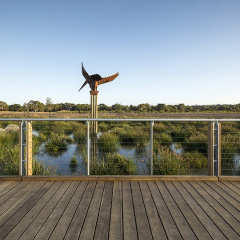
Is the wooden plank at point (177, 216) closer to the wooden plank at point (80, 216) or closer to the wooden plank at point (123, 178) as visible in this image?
the wooden plank at point (123, 178)

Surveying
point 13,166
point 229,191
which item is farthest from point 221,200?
point 13,166

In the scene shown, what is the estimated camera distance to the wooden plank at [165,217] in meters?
1.45

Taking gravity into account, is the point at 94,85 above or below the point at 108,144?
above

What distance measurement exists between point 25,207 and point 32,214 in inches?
7.5

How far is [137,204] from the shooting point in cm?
194

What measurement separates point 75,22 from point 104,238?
30.9ft

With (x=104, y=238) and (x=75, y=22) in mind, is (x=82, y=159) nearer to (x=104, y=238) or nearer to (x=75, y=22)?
(x=104, y=238)

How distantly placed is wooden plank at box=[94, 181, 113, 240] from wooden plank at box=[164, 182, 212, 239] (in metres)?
0.66

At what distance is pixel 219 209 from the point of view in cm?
186

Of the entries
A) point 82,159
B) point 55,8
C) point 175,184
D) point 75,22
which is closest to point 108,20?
point 75,22

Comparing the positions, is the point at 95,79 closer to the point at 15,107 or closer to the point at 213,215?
the point at 213,215

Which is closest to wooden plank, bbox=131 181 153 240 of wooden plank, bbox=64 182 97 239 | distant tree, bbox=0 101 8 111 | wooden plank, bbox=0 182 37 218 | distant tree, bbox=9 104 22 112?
wooden plank, bbox=64 182 97 239

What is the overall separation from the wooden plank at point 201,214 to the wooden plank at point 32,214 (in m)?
1.39

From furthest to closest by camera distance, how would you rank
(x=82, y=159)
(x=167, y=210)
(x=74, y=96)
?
(x=74, y=96) < (x=82, y=159) < (x=167, y=210)
